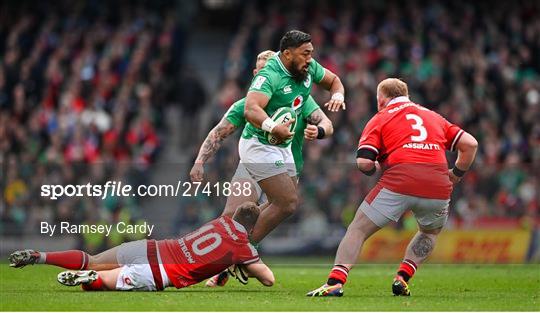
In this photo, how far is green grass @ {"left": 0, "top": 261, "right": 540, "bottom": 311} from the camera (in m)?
10.4

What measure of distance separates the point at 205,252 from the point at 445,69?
1481 centimetres

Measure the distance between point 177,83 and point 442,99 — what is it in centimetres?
550

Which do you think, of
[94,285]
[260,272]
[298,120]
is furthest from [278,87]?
[94,285]

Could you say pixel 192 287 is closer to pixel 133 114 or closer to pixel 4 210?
pixel 4 210

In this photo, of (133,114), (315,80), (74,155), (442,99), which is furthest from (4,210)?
(442,99)

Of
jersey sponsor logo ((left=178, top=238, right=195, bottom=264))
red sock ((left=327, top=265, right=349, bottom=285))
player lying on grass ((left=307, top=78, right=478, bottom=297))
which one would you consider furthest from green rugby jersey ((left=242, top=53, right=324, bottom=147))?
red sock ((left=327, top=265, right=349, bottom=285))

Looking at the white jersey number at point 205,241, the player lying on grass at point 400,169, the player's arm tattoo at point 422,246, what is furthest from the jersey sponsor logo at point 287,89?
the player's arm tattoo at point 422,246

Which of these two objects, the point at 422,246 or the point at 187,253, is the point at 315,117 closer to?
the point at 422,246

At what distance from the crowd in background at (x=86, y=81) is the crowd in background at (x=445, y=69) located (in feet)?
5.21

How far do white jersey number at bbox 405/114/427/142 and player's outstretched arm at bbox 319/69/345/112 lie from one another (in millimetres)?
948

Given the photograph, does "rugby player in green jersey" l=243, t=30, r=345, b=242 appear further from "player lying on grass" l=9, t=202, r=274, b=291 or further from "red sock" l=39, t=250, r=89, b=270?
"red sock" l=39, t=250, r=89, b=270

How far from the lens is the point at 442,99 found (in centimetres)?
2447

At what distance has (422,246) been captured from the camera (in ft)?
39.6

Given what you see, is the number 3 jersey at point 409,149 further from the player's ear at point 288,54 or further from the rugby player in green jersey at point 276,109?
the player's ear at point 288,54
